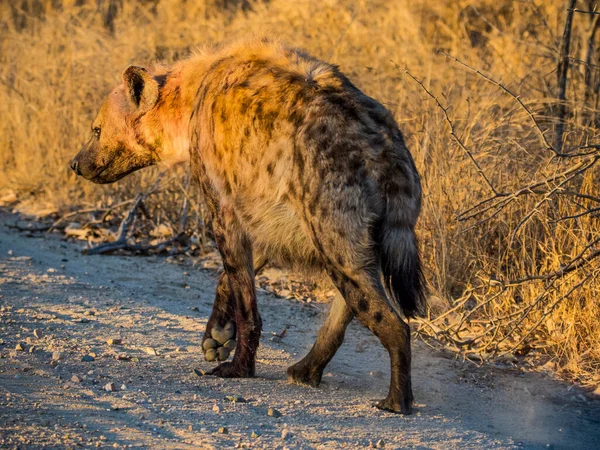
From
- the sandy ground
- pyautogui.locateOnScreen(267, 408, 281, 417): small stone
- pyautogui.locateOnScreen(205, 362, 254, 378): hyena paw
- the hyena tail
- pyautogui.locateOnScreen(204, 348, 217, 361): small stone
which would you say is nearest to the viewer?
the sandy ground

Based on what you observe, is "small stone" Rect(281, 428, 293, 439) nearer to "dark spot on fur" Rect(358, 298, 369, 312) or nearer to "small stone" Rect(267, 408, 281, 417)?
"small stone" Rect(267, 408, 281, 417)

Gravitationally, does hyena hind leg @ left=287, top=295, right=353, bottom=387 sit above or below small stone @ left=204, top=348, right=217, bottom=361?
above

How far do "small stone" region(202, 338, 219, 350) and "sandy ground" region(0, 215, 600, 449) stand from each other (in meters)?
0.08

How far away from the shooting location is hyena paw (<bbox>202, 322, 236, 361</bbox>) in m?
4.31

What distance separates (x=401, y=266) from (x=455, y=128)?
2218 millimetres

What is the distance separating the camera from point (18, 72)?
888cm

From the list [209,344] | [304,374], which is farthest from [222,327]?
[304,374]

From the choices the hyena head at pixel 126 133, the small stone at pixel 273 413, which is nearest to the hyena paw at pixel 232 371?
the small stone at pixel 273 413

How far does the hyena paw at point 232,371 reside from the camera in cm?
403

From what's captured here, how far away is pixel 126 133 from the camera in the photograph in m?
4.80

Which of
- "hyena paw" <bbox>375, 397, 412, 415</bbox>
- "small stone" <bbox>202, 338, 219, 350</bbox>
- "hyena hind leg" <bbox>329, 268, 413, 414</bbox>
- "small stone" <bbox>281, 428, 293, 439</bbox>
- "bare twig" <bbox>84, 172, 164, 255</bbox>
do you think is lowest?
"bare twig" <bbox>84, 172, 164, 255</bbox>

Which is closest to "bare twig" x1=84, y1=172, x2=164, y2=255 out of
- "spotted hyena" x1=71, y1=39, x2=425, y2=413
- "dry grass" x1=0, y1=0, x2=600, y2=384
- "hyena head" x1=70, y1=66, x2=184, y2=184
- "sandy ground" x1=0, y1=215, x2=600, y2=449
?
"sandy ground" x1=0, y1=215, x2=600, y2=449

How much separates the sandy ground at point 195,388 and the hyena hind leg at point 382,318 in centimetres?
14

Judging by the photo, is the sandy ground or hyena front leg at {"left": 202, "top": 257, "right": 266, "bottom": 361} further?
hyena front leg at {"left": 202, "top": 257, "right": 266, "bottom": 361}
